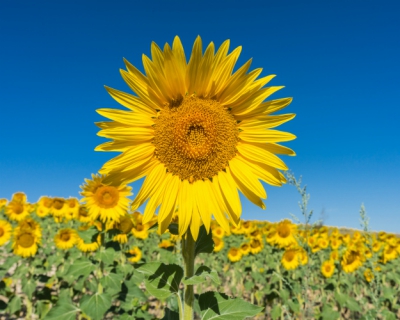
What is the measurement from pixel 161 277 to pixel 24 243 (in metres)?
6.66

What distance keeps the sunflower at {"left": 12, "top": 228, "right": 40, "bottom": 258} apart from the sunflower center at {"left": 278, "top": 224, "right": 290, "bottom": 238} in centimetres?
626

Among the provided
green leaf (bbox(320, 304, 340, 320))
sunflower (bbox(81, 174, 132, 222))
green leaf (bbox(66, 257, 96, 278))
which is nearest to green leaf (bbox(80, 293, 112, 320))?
green leaf (bbox(66, 257, 96, 278))

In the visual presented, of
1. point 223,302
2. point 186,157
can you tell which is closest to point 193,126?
point 186,157

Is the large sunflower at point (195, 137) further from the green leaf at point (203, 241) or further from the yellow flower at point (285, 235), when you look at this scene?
the yellow flower at point (285, 235)

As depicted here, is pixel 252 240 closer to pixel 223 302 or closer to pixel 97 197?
pixel 97 197

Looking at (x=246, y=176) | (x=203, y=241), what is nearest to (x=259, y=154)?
(x=246, y=176)

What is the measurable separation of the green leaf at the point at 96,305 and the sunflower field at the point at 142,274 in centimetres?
1

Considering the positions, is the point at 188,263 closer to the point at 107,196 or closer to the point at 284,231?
the point at 107,196

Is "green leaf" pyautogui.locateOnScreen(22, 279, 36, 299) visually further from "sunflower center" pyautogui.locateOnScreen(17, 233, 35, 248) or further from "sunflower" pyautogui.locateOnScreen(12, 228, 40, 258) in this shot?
"sunflower center" pyautogui.locateOnScreen(17, 233, 35, 248)

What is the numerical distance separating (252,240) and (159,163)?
8846 mm

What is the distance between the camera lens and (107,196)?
529cm

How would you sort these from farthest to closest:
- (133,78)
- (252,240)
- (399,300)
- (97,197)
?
1. (399,300)
2. (252,240)
3. (97,197)
4. (133,78)

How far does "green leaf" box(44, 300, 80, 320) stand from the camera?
4547 mm

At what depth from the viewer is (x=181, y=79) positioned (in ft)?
7.55
